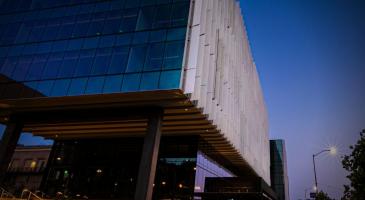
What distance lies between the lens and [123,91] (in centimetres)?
2447

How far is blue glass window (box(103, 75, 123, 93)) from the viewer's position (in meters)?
24.9

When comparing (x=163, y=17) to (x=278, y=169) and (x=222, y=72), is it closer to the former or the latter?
(x=222, y=72)

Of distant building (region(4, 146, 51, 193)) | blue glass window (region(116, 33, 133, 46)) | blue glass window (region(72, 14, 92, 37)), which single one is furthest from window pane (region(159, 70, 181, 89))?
distant building (region(4, 146, 51, 193))

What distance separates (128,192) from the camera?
3262 cm

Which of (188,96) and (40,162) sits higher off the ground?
(188,96)

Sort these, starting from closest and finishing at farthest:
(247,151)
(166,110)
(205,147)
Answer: (166,110), (205,147), (247,151)

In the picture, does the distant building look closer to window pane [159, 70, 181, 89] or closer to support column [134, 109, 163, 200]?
support column [134, 109, 163, 200]

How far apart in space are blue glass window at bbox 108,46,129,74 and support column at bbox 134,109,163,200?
16.2 feet

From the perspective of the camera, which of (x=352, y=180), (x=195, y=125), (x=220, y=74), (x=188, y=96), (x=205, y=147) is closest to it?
(x=352, y=180)

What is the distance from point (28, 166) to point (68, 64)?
1922cm

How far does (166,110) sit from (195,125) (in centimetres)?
459

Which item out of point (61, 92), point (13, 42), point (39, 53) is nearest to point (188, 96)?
point (61, 92)

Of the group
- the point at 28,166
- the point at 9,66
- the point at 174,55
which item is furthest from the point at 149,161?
the point at 28,166

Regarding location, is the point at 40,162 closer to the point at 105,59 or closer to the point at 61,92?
the point at 61,92
